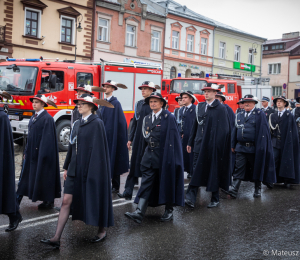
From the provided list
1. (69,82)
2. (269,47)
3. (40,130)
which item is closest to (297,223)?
(40,130)

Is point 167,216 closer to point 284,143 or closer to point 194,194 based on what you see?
point 194,194

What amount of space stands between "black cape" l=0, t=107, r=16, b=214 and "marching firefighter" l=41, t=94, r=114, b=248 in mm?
687

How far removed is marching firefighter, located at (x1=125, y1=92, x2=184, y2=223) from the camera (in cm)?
613

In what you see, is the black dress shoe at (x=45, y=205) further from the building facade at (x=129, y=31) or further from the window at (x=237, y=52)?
the window at (x=237, y=52)

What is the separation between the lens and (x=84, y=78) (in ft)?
43.7

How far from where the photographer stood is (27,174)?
655 centimetres

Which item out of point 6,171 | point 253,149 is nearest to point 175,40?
point 253,149

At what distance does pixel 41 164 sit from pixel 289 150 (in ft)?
18.8

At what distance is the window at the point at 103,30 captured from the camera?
1091 inches

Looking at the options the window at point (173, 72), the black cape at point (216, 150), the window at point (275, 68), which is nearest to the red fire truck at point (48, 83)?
the black cape at point (216, 150)

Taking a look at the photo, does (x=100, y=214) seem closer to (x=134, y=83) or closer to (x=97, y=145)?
(x=97, y=145)

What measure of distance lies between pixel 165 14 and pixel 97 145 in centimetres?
2839

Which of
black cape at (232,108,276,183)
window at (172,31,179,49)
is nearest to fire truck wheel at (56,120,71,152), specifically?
black cape at (232,108,276,183)

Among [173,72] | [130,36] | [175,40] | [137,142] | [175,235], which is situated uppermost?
[175,40]
